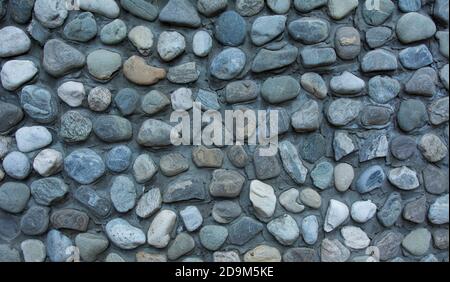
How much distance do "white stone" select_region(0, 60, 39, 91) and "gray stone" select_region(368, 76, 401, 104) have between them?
62cm

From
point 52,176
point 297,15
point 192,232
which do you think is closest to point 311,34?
point 297,15

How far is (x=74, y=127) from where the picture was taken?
0.95 m

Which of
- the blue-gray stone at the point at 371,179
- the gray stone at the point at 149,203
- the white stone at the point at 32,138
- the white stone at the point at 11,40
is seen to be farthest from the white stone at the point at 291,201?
the white stone at the point at 11,40

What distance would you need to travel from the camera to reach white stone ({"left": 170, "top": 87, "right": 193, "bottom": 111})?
0.95 metres

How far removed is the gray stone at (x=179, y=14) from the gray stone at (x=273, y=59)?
13cm

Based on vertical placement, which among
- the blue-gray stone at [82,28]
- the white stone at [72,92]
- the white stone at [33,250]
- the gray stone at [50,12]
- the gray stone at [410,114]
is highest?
the gray stone at [50,12]

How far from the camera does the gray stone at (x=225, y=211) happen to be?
967mm

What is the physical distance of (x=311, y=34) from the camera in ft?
3.12

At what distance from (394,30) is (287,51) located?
21 centimetres

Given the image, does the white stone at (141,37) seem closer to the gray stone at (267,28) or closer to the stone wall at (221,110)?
the stone wall at (221,110)

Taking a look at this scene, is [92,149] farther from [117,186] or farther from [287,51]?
[287,51]

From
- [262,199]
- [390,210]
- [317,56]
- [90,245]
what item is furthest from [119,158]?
[390,210]

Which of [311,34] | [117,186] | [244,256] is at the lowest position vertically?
[244,256]

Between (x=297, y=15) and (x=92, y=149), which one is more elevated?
(x=297, y=15)
